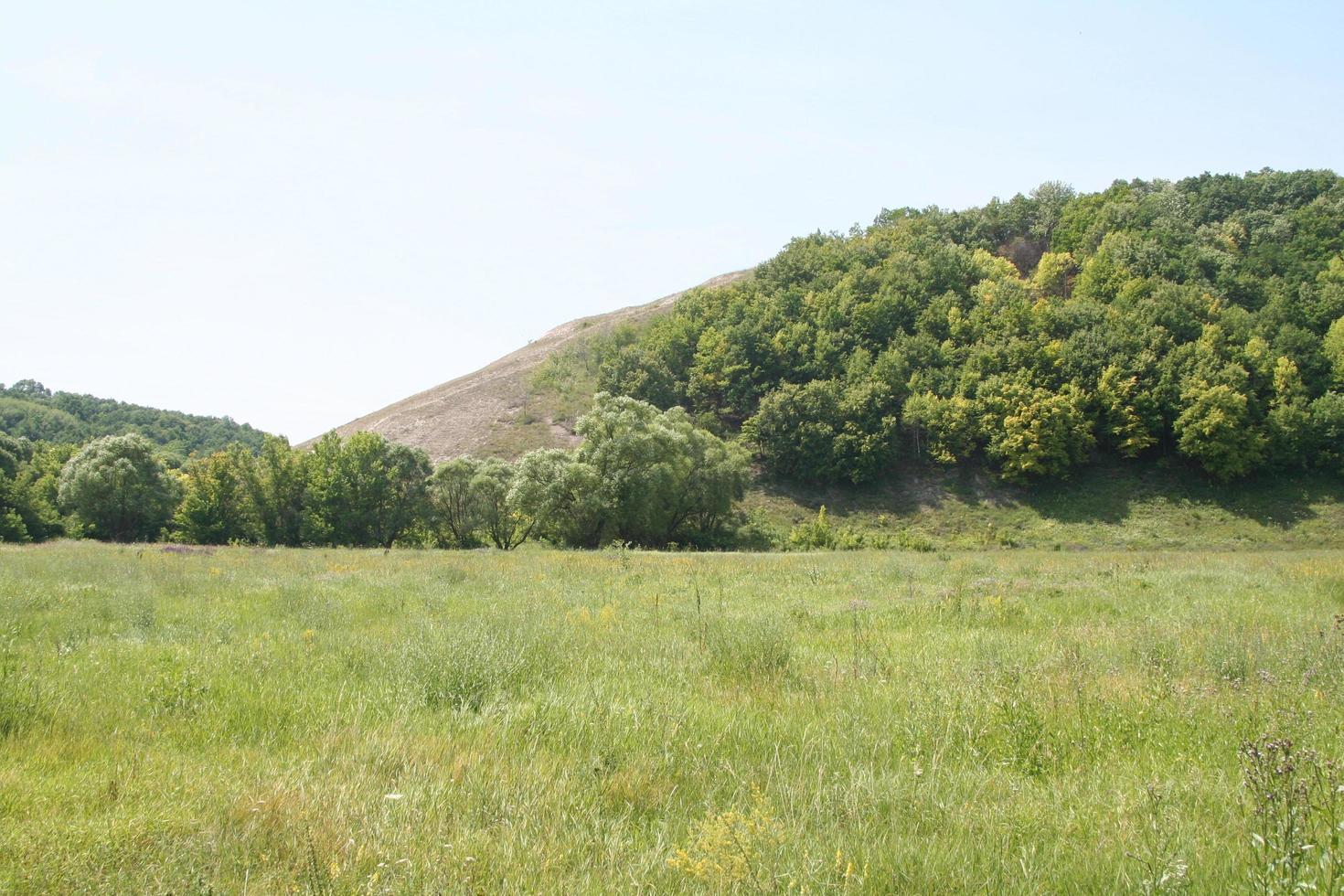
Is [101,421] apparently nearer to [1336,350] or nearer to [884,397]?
[884,397]

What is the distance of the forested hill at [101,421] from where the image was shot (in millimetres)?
116000

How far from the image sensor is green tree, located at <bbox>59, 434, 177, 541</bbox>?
51188 mm

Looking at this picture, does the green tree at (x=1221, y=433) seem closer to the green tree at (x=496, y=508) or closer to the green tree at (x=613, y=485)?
the green tree at (x=613, y=485)

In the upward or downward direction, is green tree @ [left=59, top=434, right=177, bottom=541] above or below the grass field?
above

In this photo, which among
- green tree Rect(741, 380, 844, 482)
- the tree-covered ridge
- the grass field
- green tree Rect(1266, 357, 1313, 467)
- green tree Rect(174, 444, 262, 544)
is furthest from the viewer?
green tree Rect(741, 380, 844, 482)

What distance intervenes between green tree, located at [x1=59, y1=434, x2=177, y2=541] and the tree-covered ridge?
50.6m

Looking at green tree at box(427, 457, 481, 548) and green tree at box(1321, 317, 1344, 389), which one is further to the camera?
green tree at box(1321, 317, 1344, 389)

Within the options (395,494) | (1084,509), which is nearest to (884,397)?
(1084,509)

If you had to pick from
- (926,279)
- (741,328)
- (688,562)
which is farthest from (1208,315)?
(688,562)

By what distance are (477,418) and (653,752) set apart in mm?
88374

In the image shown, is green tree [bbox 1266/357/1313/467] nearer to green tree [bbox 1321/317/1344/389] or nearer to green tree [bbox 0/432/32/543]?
green tree [bbox 1321/317/1344/389]

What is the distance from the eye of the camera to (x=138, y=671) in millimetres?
6777

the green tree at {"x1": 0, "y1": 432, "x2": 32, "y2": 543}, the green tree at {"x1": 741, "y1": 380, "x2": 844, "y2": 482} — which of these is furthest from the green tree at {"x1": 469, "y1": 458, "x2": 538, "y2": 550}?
the green tree at {"x1": 0, "y1": 432, "x2": 32, "y2": 543}

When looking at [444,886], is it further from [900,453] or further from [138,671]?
[900,453]
